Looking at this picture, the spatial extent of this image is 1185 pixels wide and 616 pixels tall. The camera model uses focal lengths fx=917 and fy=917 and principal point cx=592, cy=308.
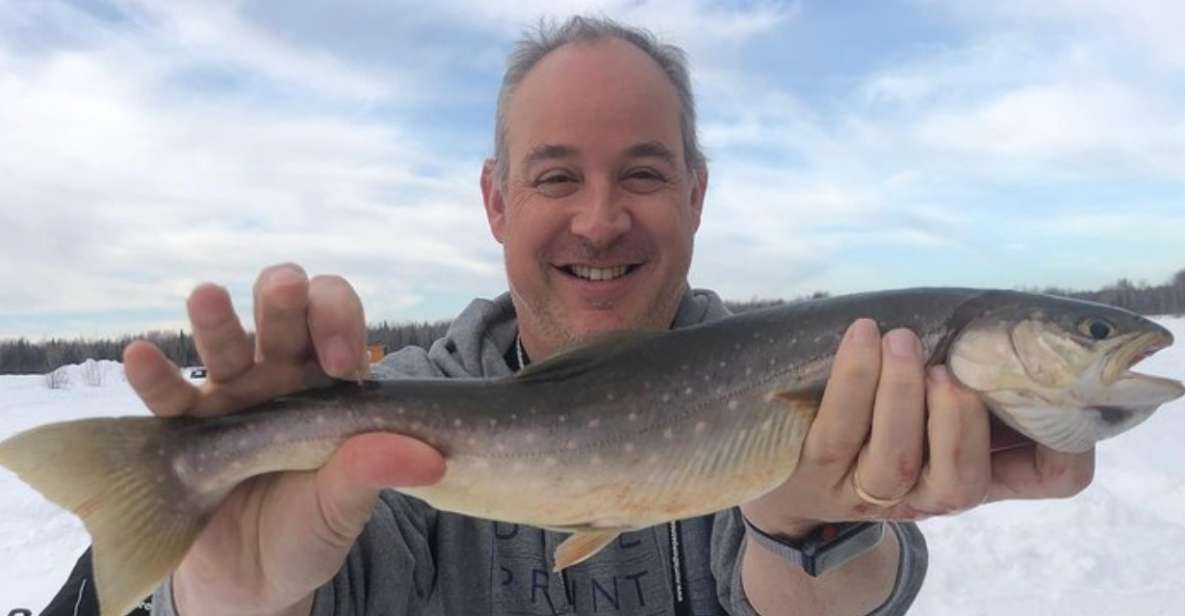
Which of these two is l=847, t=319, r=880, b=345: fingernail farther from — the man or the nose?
the nose

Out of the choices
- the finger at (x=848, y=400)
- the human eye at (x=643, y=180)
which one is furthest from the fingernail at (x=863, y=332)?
the human eye at (x=643, y=180)

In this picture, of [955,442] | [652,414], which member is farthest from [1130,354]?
[652,414]

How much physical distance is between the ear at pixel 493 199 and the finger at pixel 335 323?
1.59 metres

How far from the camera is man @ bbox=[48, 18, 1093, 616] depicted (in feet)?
7.17

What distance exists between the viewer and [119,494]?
2.20m

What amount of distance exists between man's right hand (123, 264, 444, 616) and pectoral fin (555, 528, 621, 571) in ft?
1.50

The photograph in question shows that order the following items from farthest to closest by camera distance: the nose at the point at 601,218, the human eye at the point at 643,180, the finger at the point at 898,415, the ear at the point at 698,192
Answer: the ear at the point at 698,192 < the human eye at the point at 643,180 < the nose at the point at 601,218 < the finger at the point at 898,415

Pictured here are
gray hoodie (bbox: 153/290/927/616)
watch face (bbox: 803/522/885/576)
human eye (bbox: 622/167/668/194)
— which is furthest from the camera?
human eye (bbox: 622/167/668/194)

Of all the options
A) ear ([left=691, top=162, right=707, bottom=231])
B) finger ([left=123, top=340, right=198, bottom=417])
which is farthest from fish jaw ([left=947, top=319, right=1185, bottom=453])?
finger ([left=123, top=340, right=198, bottom=417])

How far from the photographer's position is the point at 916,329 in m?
2.47

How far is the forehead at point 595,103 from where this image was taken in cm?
333

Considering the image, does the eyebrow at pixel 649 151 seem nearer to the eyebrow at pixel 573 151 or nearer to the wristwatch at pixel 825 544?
the eyebrow at pixel 573 151

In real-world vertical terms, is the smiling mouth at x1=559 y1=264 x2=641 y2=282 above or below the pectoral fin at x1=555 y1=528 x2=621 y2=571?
above

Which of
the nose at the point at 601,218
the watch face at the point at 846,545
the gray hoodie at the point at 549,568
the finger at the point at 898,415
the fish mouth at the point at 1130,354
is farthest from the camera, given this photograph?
the nose at the point at 601,218
